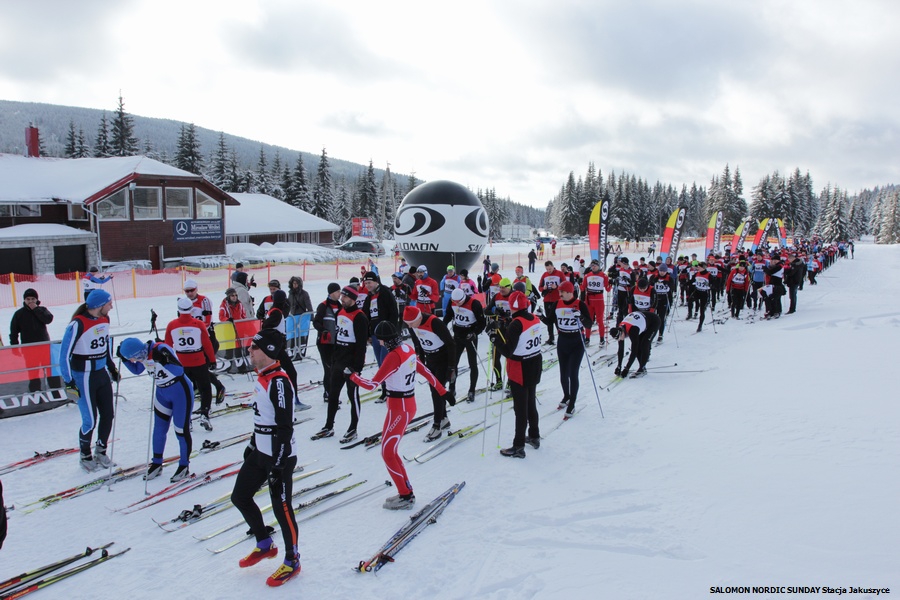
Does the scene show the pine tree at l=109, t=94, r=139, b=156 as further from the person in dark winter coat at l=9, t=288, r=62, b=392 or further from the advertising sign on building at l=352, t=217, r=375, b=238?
the person in dark winter coat at l=9, t=288, r=62, b=392

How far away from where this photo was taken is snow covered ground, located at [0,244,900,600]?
415cm

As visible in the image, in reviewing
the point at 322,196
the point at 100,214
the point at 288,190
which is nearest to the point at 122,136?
the point at 288,190

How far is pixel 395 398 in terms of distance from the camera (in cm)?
546

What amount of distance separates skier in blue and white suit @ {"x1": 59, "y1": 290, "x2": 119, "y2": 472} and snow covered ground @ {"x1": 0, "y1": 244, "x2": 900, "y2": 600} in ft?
1.19

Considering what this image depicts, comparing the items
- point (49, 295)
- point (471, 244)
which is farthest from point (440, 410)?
point (49, 295)

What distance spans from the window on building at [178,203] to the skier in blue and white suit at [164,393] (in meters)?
29.0

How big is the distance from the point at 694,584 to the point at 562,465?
2481 millimetres

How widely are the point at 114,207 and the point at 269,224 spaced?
14.9 meters

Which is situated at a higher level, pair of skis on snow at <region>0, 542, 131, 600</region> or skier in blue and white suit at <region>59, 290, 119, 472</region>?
skier in blue and white suit at <region>59, 290, 119, 472</region>

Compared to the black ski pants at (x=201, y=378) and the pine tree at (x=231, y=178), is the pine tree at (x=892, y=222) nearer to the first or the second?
the pine tree at (x=231, y=178)

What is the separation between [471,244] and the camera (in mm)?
19781

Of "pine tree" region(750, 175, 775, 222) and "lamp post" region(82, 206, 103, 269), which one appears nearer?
"lamp post" region(82, 206, 103, 269)

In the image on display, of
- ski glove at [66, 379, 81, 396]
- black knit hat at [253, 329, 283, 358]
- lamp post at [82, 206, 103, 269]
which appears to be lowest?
ski glove at [66, 379, 81, 396]

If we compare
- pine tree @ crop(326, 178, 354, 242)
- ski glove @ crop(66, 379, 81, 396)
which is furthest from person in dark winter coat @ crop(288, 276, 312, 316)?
pine tree @ crop(326, 178, 354, 242)
